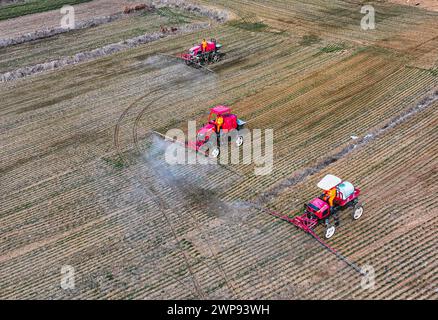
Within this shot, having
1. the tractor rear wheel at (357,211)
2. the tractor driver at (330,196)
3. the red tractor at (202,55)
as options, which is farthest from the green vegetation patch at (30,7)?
the tractor rear wheel at (357,211)

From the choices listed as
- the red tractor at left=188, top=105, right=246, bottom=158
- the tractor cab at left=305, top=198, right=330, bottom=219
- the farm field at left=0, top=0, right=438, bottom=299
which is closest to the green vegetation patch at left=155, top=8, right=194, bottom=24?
the farm field at left=0, top=0, right=438, bottom=299

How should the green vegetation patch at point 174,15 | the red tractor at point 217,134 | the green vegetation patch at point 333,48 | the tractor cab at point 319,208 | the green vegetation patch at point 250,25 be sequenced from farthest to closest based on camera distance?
the green vegetation patch at point 174,15
the green vegetation patch at point 250,25
the green vegetation patch at point 333,48
the red tractor at point 217,134
the tractor cab at point 319,208

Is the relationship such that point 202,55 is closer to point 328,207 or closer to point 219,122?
point 219,122

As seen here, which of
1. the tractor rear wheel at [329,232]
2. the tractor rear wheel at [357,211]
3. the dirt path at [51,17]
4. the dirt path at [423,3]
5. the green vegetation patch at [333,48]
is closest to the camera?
the tractor rear wheel at [329,232]

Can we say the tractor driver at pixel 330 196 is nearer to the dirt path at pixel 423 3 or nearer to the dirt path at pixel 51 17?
the dirt path at pixel 423 3

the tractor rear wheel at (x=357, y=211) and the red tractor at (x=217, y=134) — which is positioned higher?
the red tractor at (x=217, y=134)

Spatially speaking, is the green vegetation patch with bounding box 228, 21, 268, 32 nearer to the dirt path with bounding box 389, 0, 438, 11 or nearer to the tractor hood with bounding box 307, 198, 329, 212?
the dirt path with bounding box 389, 0, 438, 11
